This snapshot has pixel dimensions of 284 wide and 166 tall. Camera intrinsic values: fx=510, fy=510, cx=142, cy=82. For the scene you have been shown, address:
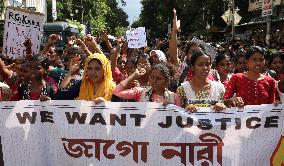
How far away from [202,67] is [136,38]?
6.66 metres

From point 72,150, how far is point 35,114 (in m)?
0.45

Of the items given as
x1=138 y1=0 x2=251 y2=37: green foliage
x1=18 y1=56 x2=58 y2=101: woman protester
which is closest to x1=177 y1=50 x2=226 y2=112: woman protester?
x1=18 y1=56 x2=58 y2=101: woman protester

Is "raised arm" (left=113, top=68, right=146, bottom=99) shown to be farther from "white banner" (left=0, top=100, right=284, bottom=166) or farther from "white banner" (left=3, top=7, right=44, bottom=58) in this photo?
"white banner" (left=3, top=7, right=44, bottom=58)

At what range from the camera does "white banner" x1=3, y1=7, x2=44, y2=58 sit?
6.32 m

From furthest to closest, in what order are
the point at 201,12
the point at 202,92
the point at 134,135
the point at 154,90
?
the point at 201,12, the point at 154,90, the point at 202,92, the point at 134,135

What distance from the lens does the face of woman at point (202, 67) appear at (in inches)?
180

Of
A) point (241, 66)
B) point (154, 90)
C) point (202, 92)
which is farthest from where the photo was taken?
point (241, 66)

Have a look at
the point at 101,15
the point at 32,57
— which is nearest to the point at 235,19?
the point at 32,57

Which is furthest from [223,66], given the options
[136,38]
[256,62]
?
[136,38]

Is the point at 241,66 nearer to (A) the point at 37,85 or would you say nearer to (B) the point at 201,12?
(A) the point at 37,85

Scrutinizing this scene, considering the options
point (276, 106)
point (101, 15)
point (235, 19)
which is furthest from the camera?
point (101, 15)

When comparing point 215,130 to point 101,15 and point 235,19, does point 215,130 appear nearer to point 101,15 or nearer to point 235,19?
point 235,19

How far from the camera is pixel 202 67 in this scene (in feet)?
15.1

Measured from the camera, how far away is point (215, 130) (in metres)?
4.23
